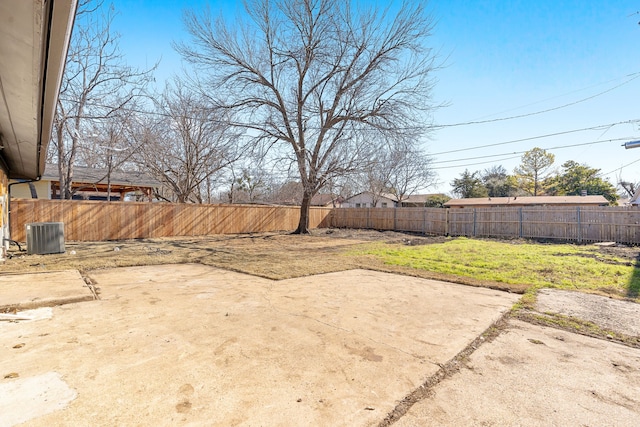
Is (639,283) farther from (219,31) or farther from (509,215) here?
(219,31)

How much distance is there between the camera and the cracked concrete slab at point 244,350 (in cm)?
168

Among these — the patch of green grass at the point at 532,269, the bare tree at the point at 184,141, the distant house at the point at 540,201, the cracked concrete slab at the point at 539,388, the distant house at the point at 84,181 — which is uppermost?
the bare tree at the point at 184,141

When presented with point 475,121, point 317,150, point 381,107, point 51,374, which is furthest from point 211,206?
point 475,121

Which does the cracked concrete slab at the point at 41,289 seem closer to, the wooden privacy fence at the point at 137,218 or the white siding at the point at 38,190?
the wooden privacy fence at the point at 137,218

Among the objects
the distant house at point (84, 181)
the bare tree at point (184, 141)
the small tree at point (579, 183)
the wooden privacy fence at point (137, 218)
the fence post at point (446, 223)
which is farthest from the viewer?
the small tree at point (579, 183)

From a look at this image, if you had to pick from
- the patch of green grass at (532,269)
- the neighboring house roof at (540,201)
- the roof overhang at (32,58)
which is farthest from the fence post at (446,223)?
the roof overhang at (32,58)

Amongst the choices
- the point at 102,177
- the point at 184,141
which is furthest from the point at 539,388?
the point at 102,177

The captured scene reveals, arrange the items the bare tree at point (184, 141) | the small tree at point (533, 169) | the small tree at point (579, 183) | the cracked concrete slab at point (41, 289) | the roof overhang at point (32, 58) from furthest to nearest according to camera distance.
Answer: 1. the small tree at point (533, 169)
2. the small tree at point (579, 183)
3. the bare tree at point (184, 141)
4. the cracked concrete slab at point (41, 289)
5. the roof overhang at point (32, 58)

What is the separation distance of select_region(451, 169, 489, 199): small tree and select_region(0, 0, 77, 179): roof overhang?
3712 cm

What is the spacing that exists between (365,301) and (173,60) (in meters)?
12.9

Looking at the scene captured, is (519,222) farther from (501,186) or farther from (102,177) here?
(501,186)

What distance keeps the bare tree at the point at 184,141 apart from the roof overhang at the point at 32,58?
32.5 feet

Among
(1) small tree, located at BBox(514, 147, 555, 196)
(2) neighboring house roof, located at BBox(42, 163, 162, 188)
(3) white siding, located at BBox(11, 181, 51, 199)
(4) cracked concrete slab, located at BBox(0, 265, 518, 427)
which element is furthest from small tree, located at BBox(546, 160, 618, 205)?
(3) white siding, located at BBox(11, 181, 51, 199)

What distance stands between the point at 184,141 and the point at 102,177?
4.61 m
